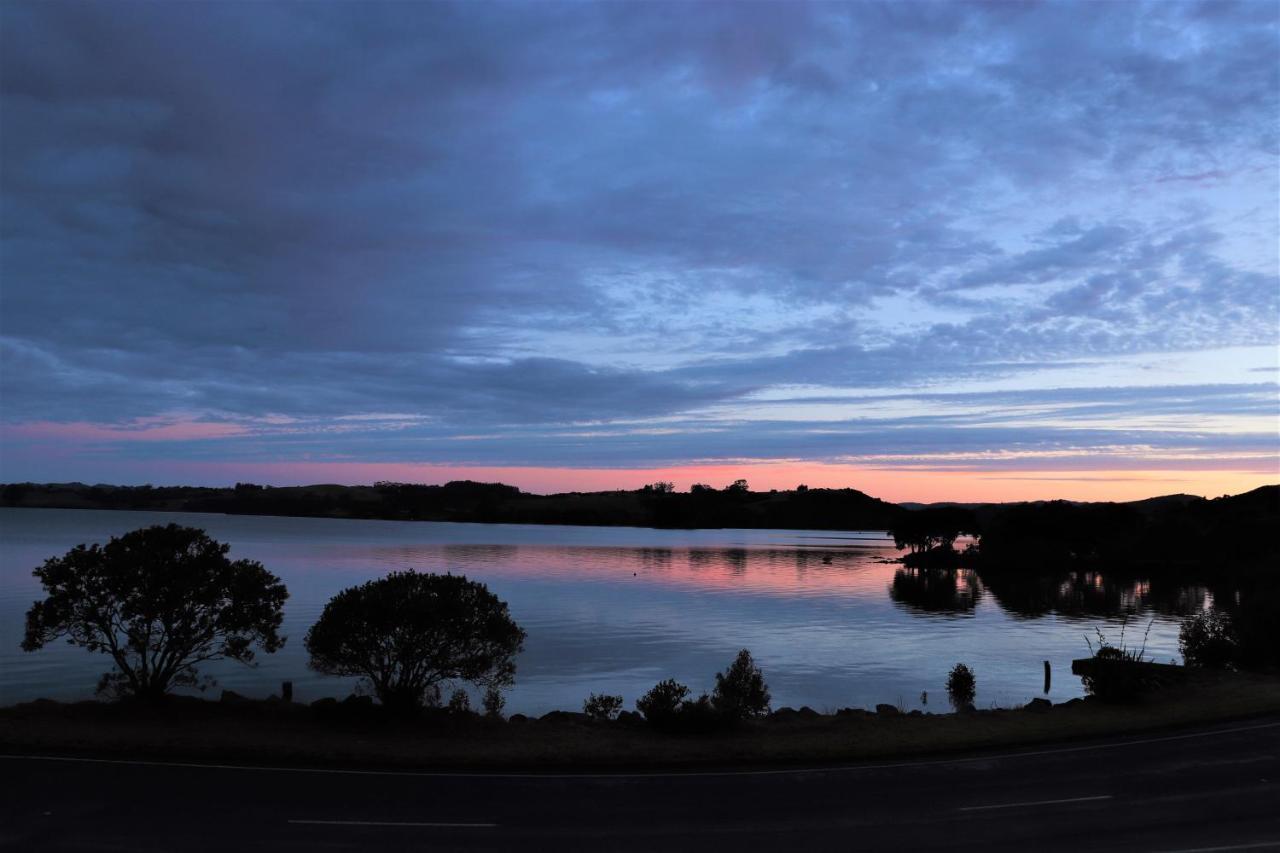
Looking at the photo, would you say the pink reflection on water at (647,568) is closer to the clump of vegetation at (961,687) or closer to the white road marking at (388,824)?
the clump of vegetation at (961,687)

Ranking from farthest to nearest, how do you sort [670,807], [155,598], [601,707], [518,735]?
[601,707]
[155,598]
[518,735]
[670,807]

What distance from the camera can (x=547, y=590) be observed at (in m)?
106

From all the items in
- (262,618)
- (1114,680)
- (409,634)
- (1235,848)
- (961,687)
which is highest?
(262,618)

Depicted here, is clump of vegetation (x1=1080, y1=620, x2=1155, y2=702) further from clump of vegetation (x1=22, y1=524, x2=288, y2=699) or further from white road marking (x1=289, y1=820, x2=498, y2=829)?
clump of vegetation (x1=22, y1=524, x2=288, y2=699)

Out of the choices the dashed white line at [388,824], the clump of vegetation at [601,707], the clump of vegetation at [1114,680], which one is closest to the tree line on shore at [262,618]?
the clump of vegetation at [601,707]

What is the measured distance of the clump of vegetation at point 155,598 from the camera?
91.2 feet

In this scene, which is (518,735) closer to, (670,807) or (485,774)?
(485,774)

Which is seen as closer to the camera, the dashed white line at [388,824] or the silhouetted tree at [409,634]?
the dashed white line at [388,824]

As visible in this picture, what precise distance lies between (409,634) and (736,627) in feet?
175

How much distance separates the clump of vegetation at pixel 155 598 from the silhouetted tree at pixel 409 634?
7.14ft

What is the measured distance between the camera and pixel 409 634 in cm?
2764

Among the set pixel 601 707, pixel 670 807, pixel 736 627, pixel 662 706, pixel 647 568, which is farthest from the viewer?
pixel 647 568

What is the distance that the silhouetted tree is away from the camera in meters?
27.5

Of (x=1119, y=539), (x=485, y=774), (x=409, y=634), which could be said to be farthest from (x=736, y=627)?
(x=1119, y=539)
